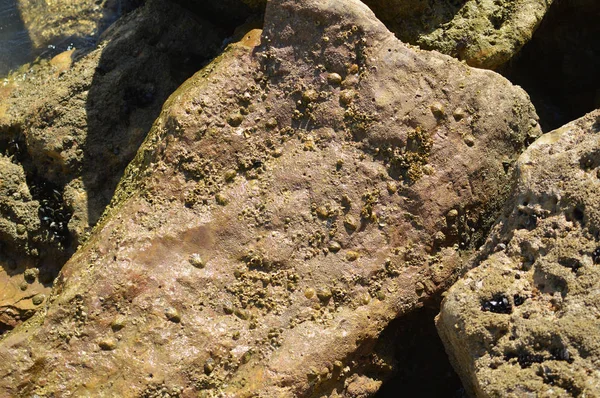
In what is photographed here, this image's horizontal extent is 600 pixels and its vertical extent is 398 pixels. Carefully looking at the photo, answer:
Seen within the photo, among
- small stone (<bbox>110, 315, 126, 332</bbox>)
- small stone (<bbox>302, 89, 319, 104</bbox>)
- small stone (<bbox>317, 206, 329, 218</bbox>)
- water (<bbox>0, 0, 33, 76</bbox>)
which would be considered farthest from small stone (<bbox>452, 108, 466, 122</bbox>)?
water (<bbox>0, 0, 33, 76</bbox>)

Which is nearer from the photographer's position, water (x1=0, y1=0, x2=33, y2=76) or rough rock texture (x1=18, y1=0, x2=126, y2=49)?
water (x1=0, y1=0, x2=33, y2=76)

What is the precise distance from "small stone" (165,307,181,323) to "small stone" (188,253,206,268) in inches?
11.5

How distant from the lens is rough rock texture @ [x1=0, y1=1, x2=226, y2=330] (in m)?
4.98

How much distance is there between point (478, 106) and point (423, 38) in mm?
903

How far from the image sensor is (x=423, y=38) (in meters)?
4.69

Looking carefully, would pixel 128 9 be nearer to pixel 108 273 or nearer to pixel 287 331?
pixel 108 273

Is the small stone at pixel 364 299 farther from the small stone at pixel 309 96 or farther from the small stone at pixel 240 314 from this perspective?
the small stone at pixel 309 96

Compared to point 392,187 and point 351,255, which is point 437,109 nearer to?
point 392,187

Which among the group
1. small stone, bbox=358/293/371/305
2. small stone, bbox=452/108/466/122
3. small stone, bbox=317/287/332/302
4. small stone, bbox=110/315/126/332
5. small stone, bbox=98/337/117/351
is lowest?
small stone, bbox=358/293/371/305

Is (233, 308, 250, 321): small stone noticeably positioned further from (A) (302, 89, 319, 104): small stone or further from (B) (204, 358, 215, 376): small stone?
(A) (302, 89, 319, 104): small stone

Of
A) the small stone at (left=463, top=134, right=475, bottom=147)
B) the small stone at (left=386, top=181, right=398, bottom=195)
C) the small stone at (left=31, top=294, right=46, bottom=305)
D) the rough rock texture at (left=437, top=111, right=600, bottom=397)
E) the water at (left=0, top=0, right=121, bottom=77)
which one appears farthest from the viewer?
the water at (left=0, top=0, right=121, bottom=77)

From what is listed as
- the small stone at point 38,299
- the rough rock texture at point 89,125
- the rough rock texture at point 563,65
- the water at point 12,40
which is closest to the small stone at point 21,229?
the rough rock texture at point 89,125

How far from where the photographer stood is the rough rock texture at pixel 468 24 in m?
4.66

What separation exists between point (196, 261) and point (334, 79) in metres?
1.43
